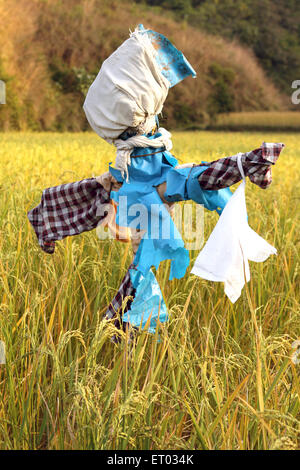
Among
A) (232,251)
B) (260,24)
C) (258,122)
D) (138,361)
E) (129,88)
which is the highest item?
Result: (260,24)

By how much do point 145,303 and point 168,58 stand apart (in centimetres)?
47

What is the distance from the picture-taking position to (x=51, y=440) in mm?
747

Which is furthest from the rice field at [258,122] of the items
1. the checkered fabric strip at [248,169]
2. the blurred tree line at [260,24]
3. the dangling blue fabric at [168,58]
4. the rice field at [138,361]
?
the checkered fabric strip at [248,169]

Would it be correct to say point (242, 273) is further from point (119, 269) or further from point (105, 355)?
point (119, 269)

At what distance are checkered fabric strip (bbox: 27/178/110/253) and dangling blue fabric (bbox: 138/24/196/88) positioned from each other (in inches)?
10.0

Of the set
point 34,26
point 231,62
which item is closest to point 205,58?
point 231,62

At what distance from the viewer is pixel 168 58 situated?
0.97m

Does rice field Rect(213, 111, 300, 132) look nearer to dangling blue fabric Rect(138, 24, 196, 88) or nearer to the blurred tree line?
the blurred tree line

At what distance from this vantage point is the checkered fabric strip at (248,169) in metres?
0.78

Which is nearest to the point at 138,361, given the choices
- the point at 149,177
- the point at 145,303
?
the point at 145,303

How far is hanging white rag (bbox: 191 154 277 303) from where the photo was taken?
0.79m

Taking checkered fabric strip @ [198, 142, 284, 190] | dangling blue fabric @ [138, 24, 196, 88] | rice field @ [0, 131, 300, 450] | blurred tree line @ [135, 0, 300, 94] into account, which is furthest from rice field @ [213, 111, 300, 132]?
checkered fabric strip @ [198, 142, 284, 190]

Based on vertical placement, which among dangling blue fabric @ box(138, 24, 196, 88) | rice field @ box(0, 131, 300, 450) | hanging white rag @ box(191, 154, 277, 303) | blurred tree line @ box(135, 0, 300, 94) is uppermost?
blurred tree line @ box(135, 0, 300, 94)

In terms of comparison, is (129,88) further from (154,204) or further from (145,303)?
(145,303)
